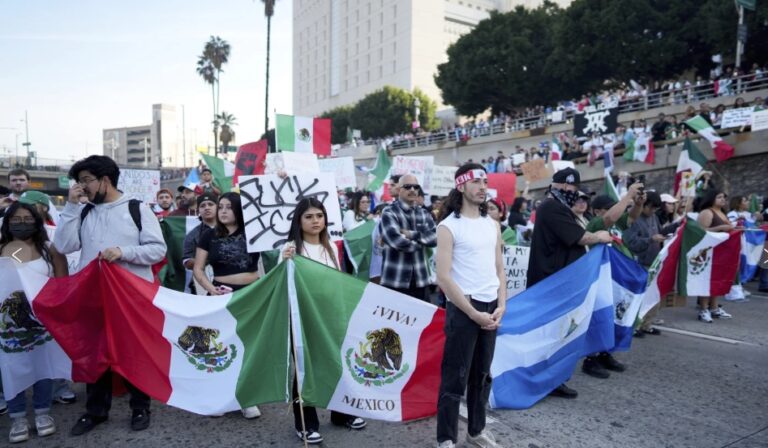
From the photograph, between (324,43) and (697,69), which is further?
(324,43)

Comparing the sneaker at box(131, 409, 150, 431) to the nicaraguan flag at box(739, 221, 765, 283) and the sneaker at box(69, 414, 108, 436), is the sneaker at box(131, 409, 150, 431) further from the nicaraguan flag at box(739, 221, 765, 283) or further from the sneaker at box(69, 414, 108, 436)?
Result: the nicaraguan flag at box(739, 221, 765, 283)

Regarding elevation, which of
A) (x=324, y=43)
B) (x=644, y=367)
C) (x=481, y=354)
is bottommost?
(x=644, y=367)

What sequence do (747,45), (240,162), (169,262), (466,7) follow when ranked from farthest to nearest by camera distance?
(466,7), (747,45), (240,162), (169,262)

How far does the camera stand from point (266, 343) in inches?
146

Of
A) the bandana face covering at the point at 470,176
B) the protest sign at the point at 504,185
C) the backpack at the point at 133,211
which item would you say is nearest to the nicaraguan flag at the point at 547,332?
the bandana face covering at the point at 470,176

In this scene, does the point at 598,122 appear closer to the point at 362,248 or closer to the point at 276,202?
the point at 362,248

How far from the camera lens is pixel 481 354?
352 centimetres

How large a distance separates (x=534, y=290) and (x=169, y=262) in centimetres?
426

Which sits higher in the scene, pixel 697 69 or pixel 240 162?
pixel 697 69

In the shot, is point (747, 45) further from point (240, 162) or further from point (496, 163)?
point (240, 162)

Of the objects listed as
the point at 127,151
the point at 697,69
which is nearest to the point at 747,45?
the point at 697,69

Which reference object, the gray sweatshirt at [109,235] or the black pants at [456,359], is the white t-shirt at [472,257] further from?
the gray sweatshirt at [109,235]

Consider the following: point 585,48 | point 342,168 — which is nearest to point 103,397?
point 342,168

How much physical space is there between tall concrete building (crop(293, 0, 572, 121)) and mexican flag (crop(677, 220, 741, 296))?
2606 inches
